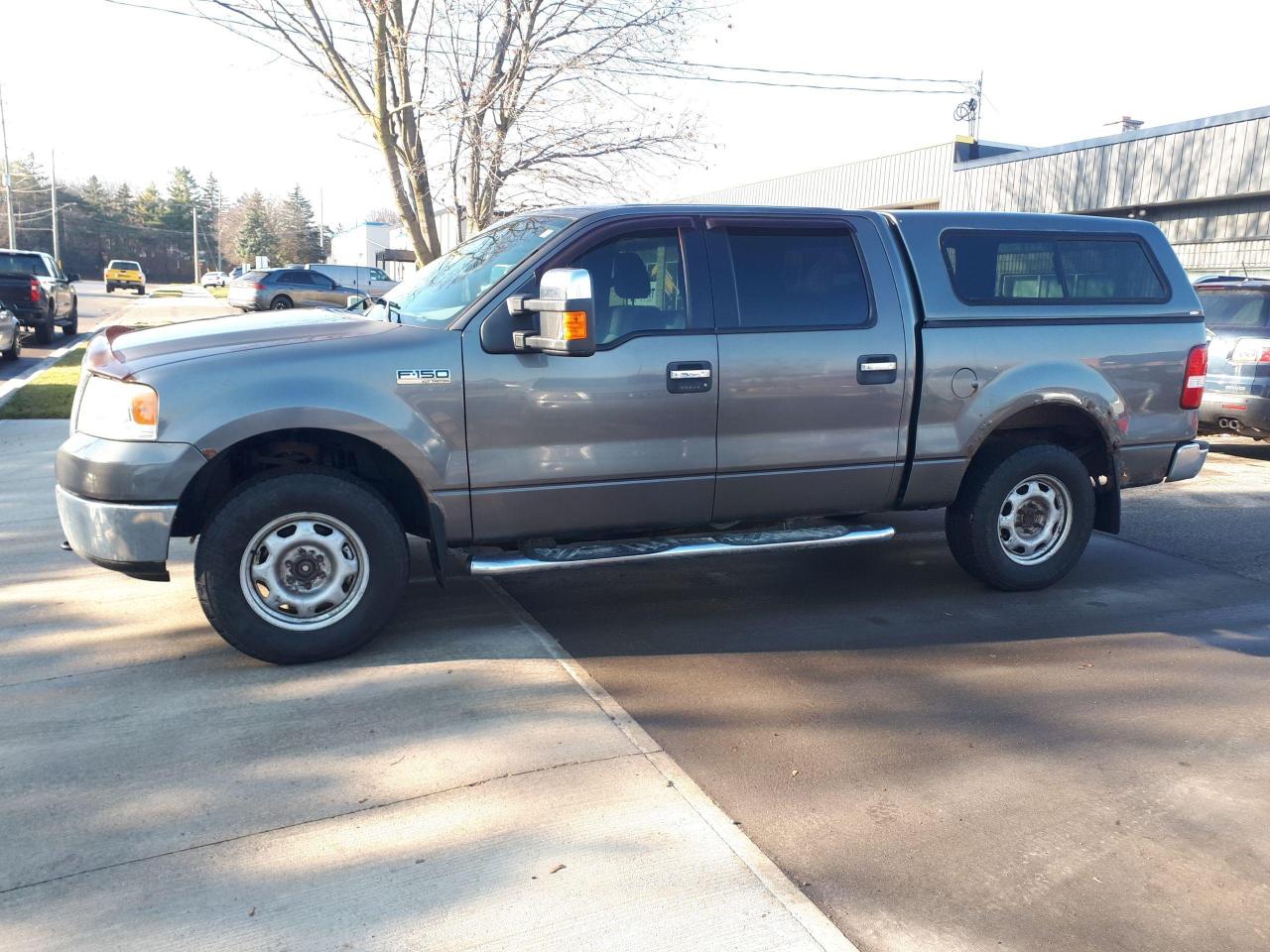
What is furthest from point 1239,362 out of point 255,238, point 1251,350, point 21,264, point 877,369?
point 255,238

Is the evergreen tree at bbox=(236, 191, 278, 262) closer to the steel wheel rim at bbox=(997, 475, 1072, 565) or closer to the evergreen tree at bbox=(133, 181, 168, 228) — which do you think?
the evergreen tree at bbox=(133, 181, 168, 228)

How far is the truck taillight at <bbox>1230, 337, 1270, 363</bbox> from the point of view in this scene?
967cm

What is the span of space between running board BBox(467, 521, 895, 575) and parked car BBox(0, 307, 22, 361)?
1403 centimetres

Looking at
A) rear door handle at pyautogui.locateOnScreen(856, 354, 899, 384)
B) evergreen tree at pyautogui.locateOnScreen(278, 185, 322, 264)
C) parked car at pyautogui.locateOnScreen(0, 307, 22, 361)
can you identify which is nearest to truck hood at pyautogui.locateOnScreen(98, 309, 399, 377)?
rear door handle at pyautogui.locateOnScreen(856, 354, 899, 384)

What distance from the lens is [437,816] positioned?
3.24 meters

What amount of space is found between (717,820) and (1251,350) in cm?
892

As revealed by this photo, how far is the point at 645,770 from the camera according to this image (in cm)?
358

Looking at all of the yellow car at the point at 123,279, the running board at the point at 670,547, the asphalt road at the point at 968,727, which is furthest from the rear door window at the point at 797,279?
the yellow car at the point at 123,279

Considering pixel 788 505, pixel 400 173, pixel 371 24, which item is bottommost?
pixel 788 505

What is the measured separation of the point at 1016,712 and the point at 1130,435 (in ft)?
7.64

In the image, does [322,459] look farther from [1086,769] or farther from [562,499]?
[1086,769]

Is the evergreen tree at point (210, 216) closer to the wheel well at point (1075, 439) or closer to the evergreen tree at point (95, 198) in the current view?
the evergreen tree at point (95, 198)

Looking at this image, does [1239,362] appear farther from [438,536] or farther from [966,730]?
[438,536]

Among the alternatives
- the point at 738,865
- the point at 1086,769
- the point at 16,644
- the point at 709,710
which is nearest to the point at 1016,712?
the point at 1086,769
